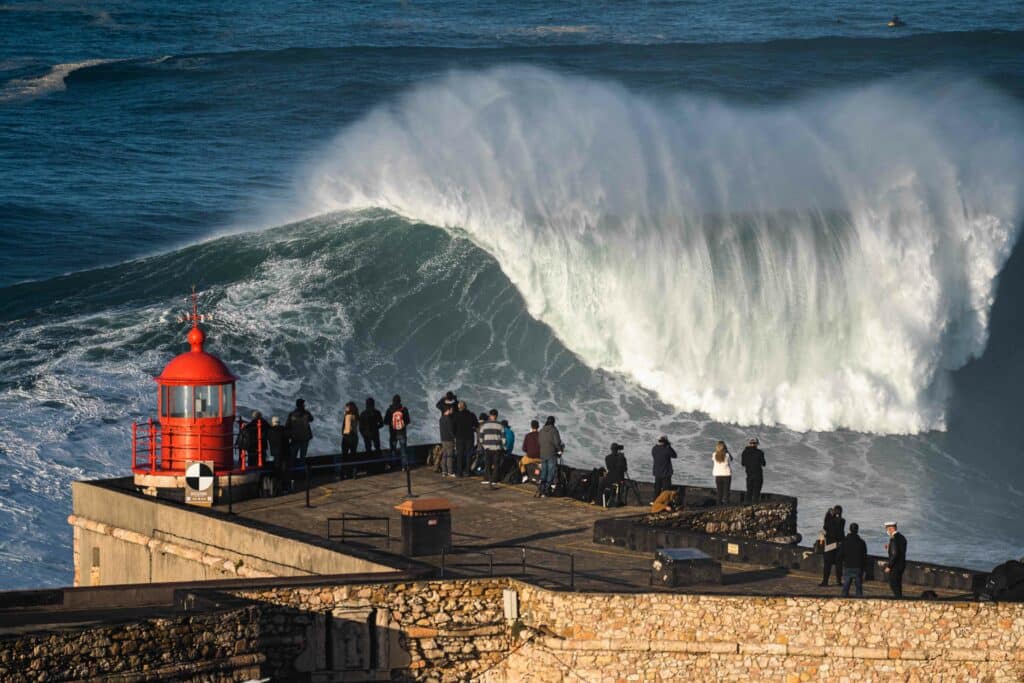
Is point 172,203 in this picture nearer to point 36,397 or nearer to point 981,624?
point 36,397

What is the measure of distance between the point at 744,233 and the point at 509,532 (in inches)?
779

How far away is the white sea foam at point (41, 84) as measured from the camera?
67.8 meters

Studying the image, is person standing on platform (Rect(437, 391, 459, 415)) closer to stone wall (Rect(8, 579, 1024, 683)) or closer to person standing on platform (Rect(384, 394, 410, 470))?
person standing on platform (Rect(384, 394, 410, 470))

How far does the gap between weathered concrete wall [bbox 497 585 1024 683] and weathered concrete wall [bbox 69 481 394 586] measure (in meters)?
2.32

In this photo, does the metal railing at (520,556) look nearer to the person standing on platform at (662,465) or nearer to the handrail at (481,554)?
the handrail at (481,554)

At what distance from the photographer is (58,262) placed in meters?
44.1

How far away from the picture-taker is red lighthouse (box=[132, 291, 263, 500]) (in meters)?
21.6

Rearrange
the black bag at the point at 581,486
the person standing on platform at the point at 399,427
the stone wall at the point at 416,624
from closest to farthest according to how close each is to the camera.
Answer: the stone wall at the point at 416,624 < the black bag at the point at 581,486 < the person standing on platform at the point at 399,427

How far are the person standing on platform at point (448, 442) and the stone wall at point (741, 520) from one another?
361 cm

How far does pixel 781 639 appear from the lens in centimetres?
1717

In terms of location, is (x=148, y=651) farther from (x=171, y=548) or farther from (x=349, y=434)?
(x=349, y=434)

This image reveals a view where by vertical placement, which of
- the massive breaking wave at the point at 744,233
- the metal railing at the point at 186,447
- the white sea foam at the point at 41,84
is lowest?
the metal railing at the point at 186,447

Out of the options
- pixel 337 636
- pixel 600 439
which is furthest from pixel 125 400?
pixel 337 636

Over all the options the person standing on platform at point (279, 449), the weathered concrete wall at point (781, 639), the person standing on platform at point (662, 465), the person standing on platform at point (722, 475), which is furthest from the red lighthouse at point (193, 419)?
the weathered concrete wall at point (781, 639)
